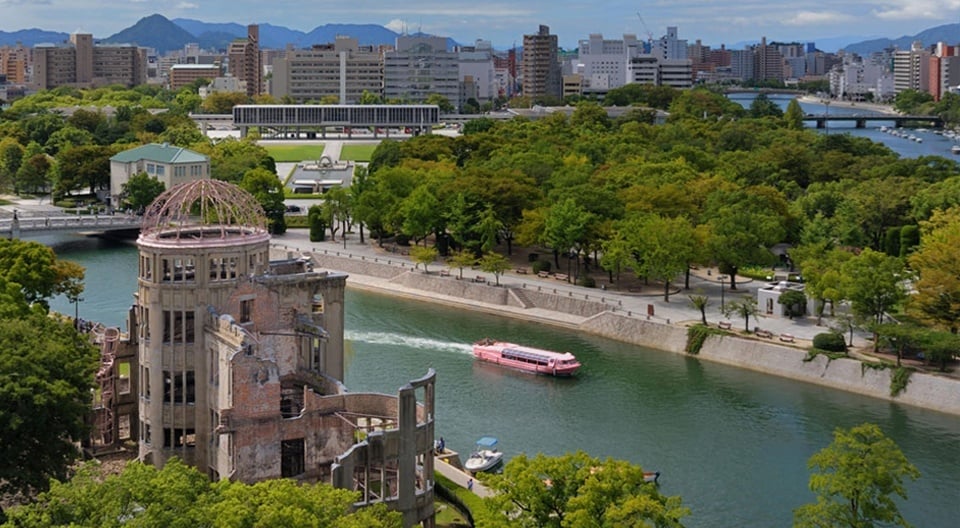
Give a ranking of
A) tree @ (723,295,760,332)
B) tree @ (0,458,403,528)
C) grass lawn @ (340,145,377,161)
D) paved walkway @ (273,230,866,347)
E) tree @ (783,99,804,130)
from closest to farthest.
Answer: tree @ (0,458,403,528) < tree @ (723,295,760,332) < paved walkway @ (273,230,866,347) < grass lawn @ (340,145,377,161) < tree @ (783,99,804,130)

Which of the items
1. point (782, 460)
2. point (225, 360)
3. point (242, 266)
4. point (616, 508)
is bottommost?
point (782, 460)

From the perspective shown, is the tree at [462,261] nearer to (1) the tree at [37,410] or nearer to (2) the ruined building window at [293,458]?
(1) the tree at [37,410]

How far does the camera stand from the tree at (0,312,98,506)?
119 feet

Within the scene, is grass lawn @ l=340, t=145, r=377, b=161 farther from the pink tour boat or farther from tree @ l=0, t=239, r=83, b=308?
the pink tour boat

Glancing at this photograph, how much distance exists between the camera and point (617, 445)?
51719mm

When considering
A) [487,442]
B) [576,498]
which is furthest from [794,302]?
[576,498]

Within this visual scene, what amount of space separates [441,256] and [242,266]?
51665mm

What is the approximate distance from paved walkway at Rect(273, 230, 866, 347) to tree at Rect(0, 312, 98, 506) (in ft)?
125

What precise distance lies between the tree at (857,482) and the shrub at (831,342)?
26.1m

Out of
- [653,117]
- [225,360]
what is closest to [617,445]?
[225,360]

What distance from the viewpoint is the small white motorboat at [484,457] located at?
4753cm

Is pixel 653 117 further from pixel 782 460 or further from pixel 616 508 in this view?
pixel 616 508

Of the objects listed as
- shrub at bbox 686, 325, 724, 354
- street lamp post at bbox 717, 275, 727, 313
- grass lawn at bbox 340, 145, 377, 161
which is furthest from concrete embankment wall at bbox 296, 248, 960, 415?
grass lawn at bbox 340, 145, 377, 161

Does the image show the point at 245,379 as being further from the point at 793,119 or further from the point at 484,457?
the point at 793,119
